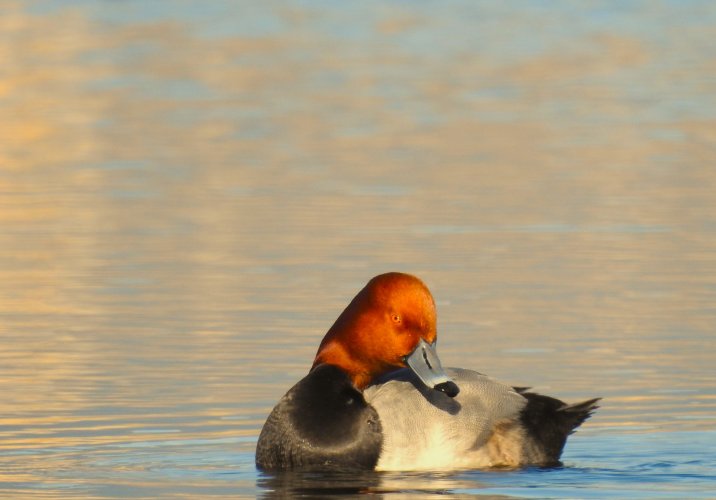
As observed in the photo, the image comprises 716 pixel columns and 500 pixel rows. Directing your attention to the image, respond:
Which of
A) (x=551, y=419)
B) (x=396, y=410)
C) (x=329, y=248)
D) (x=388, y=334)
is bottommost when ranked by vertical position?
(x=551, y=419)

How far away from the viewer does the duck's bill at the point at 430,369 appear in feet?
28.9

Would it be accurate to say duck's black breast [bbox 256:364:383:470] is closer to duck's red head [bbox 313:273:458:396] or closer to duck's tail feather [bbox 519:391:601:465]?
duck's red head [bbox 313:273:458:396]

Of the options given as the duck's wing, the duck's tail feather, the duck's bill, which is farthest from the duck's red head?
the duck's tail feather

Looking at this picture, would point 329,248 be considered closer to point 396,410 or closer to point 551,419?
point 551,419

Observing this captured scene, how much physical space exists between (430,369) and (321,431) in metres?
0.62

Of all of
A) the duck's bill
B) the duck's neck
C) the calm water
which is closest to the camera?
the duck's bill

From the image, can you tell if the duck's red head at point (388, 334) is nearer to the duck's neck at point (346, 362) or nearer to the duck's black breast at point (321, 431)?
the duck's neck at point (346, 362)

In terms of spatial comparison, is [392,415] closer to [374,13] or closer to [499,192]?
[499,192]

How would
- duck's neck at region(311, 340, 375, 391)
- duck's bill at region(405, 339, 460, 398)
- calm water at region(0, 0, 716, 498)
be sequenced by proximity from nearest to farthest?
1. duck's bill at region(405, 339, 460, 398)
2. duck's neck at region(311, 340, 375, 391)
3. calm water at region(0, 0, 716, 498)

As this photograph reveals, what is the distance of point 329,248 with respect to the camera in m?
14.3

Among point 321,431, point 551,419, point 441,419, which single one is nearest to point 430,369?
point 441,419

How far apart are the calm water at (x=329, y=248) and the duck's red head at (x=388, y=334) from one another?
593 millimetres

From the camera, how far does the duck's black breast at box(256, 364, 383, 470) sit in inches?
348

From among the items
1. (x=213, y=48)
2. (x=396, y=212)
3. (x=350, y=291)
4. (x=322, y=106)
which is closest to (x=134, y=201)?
(x=396, y=212)
